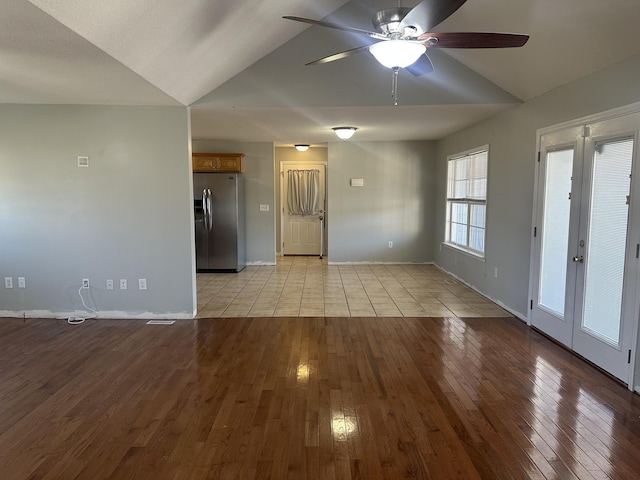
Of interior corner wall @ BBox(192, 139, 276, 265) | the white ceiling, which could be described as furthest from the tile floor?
the white ceiling

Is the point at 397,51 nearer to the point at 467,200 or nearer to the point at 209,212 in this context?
the point at 467,200

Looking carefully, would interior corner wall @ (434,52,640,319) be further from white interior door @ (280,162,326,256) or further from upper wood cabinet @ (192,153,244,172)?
upper wood cabinet @ (192,153,244,172)

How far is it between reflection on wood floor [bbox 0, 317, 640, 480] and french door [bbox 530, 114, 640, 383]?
27cm

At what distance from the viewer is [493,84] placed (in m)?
4.16

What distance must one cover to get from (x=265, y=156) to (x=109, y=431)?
5793 mm

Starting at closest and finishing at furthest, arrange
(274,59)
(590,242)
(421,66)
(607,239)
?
(421,66) → (607,239) → (590,242) → (274,59)

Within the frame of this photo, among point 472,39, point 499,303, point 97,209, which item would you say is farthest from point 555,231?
point 97,209

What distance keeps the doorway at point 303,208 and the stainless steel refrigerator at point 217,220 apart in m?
1.90

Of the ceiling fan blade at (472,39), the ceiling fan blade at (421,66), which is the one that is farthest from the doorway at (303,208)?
the ceiling fan blade at (472,39)

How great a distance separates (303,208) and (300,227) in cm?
43

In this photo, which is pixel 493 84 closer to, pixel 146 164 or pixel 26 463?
pixel 146 164

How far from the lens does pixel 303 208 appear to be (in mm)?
8703

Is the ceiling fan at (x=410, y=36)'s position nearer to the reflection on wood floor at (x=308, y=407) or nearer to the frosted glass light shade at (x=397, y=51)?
the frosted glass light shade at (x=397, y=51)

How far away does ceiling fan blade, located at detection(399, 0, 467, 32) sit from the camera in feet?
6.18
